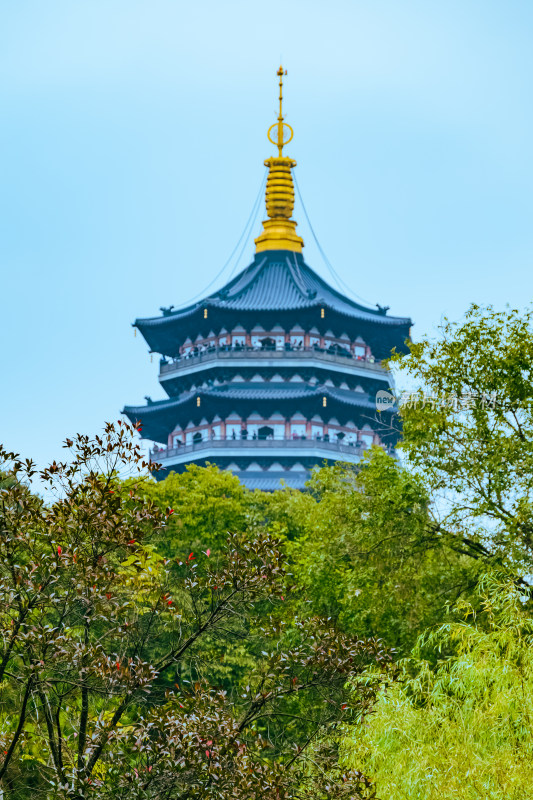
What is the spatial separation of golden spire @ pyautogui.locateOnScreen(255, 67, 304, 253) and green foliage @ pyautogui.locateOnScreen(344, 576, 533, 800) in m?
47.1

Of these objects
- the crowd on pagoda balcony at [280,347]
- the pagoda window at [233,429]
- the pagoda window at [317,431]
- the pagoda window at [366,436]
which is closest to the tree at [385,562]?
the pagoda window at [317,431]

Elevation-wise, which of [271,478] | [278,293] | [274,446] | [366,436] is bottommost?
[271,478]

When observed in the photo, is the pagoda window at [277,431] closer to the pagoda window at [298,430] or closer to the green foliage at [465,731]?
the pagoda window at [298,430]

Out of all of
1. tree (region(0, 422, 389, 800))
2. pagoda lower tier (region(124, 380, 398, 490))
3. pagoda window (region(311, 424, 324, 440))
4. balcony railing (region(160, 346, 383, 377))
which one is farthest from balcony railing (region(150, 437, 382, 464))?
tree (region(0, 422, 389, 800))

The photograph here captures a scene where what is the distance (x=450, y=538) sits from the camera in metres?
24.0

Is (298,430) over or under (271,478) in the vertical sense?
over

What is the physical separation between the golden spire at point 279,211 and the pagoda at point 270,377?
1183 mm

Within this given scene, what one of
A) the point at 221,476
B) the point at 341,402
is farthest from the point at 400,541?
the point at 341,402

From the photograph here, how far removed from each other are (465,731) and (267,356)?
43347 mm

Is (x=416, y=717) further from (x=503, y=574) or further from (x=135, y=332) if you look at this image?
(x=135, y=332)

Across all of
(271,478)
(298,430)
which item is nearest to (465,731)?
(271,478)

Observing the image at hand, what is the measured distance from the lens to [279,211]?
2611 inches

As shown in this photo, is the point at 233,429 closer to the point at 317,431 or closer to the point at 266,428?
the point at 266,428

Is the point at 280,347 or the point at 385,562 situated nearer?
the point at 385,562
